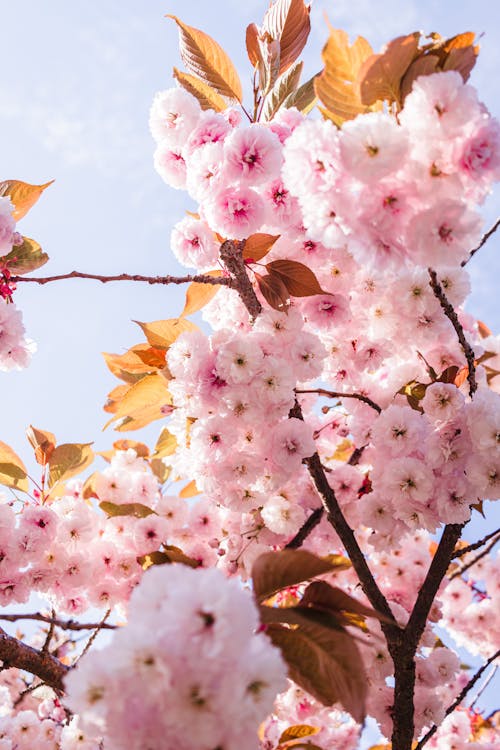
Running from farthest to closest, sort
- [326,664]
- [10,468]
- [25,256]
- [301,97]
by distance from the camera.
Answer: [10,468] → [25,256] → [301,97] → [326,664]

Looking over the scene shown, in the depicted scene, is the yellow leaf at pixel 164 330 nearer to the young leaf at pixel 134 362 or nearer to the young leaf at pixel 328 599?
the young leaf at pixel 134 362

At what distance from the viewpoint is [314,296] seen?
223 cm

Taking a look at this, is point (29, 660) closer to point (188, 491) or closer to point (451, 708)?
point (188, 491)

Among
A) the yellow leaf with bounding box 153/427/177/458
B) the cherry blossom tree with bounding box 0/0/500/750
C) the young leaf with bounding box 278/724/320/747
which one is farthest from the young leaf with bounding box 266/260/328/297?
the young leaf with bounding box 278/724/320/747

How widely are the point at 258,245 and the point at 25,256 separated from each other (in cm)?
101

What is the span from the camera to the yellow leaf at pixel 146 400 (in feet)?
7.45

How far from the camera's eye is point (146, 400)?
2338 millimetres

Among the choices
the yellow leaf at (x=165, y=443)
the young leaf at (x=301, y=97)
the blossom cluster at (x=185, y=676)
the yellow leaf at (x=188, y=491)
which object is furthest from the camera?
the yellow leaf at (x=188, y=491)

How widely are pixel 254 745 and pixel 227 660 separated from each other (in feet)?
0.52

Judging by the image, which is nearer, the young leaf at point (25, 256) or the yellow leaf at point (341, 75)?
the yellow leaf at point (341, 75)

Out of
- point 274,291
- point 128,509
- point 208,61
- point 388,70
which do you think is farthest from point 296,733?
point 208,61

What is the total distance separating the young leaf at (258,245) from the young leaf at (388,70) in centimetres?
75

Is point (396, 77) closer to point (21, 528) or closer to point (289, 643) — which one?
point (289, 643)

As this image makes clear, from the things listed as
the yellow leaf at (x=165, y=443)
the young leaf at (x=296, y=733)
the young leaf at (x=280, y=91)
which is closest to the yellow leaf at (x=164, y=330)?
the yellow leaf at (x=165, y=443)
